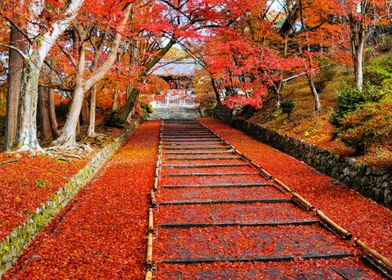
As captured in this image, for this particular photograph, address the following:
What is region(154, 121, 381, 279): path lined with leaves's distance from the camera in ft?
16.4

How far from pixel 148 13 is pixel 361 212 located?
1445 centimetres

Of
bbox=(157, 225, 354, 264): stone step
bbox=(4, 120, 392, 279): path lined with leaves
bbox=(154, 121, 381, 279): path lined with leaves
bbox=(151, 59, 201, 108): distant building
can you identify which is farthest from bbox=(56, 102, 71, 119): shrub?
bbox=(157, 225, 354, 264): stone step

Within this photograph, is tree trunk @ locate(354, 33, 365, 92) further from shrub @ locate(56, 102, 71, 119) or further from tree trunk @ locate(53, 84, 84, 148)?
shrub @ locate(56, 102, 71, 119)

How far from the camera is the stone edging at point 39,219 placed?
5.12 m

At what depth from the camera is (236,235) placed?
616 centimetres

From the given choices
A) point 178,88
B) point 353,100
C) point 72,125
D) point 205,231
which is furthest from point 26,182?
point 178,88

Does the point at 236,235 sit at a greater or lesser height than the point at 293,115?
lesser

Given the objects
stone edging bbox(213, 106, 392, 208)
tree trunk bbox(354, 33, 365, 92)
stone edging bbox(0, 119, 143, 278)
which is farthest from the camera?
tree trunk bbox(354, 33, 365, 92)

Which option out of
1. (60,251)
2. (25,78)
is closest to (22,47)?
(25,78)

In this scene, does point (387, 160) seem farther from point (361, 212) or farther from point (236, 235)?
point (236, 235)

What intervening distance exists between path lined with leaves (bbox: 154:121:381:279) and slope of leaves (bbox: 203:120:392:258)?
516 millimetres

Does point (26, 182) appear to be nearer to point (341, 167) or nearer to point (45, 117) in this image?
point (341, 167)

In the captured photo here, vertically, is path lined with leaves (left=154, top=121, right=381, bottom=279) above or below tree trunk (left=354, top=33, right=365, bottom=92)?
below

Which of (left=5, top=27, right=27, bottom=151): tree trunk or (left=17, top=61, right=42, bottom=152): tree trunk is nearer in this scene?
(left=17, top=61, right=42, bottom=152): tree trunk
